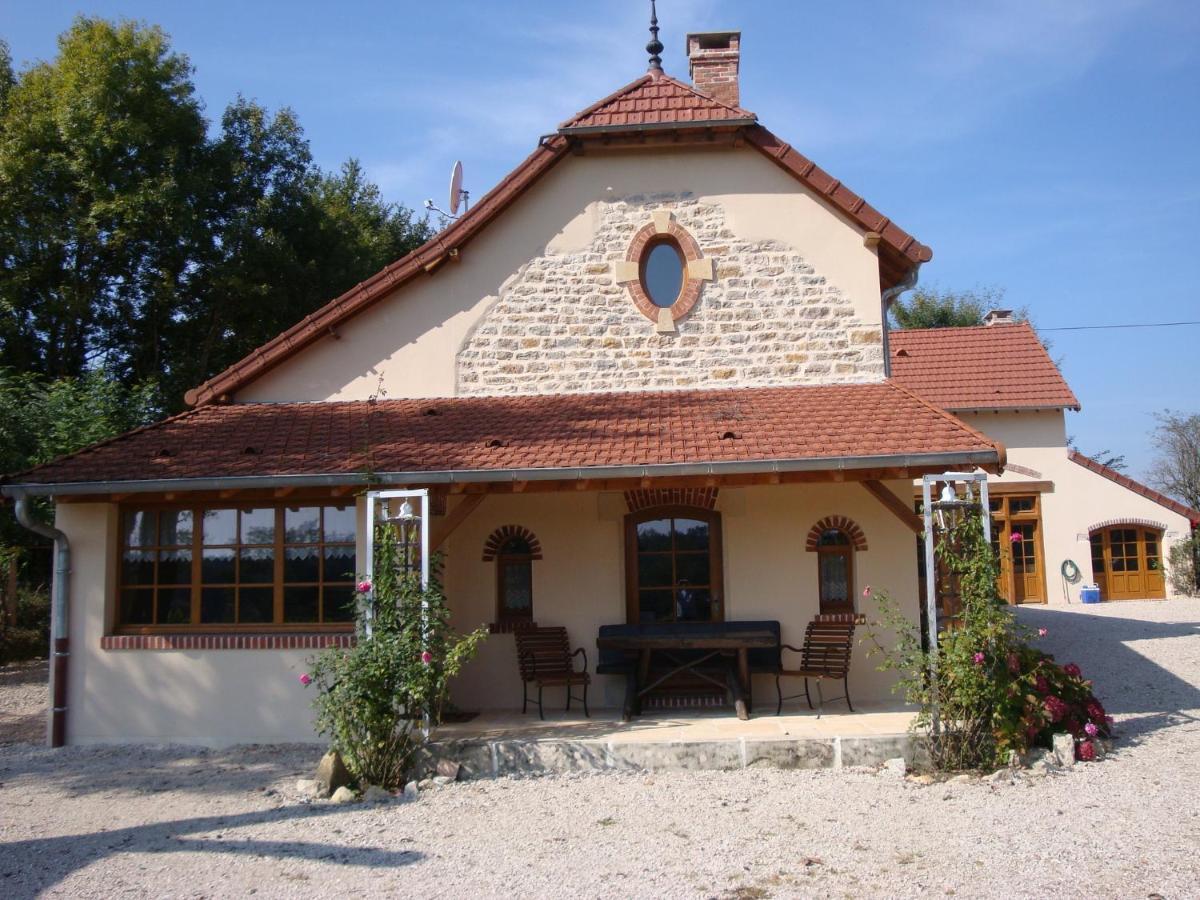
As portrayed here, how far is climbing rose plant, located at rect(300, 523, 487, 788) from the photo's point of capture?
24.8 feet

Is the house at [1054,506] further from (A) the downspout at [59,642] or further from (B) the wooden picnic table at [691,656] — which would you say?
(A) the downspout at [59,642]

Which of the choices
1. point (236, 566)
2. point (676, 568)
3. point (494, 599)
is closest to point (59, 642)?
point (236, 566)

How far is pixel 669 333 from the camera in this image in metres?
11.1

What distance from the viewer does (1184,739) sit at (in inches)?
329

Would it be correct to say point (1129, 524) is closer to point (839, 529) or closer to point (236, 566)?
point (839, 529)

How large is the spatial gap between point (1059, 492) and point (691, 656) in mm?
13592

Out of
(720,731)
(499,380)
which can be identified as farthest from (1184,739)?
(499,380)

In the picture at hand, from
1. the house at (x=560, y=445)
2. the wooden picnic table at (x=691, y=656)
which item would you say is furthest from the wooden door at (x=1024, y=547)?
the wooden picnic table at (x=691, y=656)

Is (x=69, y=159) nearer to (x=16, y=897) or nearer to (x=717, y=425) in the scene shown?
(x=717, y=425)

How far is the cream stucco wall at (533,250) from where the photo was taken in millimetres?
11125

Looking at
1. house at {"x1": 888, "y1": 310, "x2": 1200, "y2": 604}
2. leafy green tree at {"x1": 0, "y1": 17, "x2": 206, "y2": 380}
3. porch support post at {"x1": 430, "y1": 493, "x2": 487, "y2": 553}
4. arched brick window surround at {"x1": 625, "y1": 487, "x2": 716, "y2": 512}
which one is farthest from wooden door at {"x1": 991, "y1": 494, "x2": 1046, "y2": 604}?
leafy green tree at {"x1": 0, "y1": 17, "x2": 206, "y2": 380}

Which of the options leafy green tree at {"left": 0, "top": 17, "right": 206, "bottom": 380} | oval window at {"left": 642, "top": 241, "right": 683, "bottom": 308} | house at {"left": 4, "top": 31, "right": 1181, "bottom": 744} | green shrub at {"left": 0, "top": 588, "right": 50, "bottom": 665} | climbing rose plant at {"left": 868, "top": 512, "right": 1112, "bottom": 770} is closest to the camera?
climbing rose plant at {"left": 868, "top": 512, "right": 1112, "bottom": 770}

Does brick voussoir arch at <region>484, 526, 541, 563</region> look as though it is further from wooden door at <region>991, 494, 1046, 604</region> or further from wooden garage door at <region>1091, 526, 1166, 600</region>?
wooden garage door at <region>1091, 526, 1166, 600</region>

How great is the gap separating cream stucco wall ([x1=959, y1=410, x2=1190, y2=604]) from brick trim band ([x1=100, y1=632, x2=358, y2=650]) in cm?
1494
